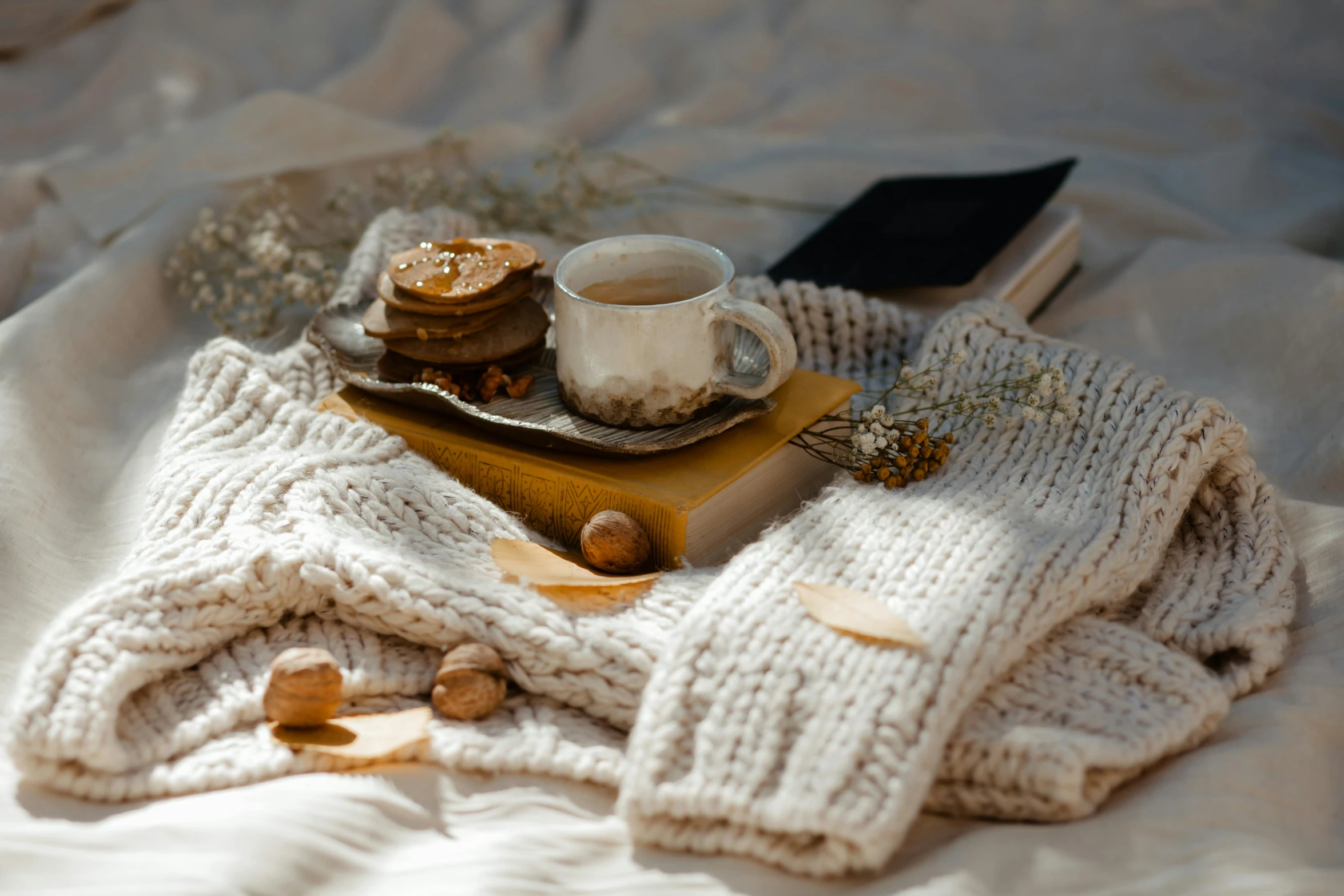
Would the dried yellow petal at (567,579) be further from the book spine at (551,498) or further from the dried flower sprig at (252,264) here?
→ the dried flower sprig at (252,264)

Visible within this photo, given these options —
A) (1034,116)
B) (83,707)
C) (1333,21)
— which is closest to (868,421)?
(83,707)

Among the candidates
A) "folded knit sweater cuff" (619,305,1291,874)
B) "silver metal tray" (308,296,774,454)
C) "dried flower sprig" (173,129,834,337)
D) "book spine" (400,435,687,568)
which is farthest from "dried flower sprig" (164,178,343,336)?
"folded knit sweater cuff" (619,305,1291,874)

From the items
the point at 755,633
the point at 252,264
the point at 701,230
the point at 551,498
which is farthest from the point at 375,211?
the point at 755,633

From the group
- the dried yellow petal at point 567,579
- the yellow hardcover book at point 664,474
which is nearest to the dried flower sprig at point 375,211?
the yellow hardcover book at point 664,474

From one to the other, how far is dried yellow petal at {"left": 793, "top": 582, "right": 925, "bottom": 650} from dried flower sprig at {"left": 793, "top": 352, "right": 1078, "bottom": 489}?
0.48 ft

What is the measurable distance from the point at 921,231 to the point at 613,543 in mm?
569

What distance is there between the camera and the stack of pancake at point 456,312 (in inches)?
35.4

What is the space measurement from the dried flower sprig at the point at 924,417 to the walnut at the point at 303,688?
1.24 ft

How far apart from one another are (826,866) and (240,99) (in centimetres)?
132

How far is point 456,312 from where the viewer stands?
896mm

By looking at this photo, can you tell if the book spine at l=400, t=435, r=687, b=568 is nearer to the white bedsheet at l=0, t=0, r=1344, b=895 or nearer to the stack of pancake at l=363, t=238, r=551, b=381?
the stack of pancake at l=363, t=238, r=551, b=381

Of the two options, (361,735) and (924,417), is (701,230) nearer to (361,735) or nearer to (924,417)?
(924,417)

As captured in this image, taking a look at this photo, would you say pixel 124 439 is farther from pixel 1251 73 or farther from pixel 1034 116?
pixel 1251 73

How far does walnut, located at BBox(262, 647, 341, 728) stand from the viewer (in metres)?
0.68
